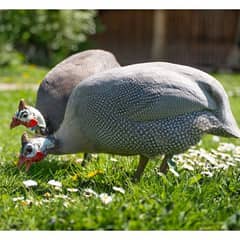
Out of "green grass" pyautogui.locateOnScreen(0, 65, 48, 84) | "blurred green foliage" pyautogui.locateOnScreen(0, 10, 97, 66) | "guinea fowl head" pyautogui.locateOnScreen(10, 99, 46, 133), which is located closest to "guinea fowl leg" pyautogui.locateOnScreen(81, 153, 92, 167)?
"guinea fowl head" pyautogui.locateOnScreen(10, 99, 46, 133)

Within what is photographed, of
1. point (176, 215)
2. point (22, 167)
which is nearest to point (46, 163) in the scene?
point (22, 167)

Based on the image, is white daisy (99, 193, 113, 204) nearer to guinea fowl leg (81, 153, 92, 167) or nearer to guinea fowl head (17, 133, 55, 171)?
guinea fowl head (17, 133, 55, 171)

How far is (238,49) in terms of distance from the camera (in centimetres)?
1619

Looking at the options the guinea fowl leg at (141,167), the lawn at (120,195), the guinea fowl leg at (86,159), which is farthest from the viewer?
the guinea fowl leg at (86,159)

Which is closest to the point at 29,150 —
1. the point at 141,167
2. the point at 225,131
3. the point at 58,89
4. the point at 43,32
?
the point at 58,89

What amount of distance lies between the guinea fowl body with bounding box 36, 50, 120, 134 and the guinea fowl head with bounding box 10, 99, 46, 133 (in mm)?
230

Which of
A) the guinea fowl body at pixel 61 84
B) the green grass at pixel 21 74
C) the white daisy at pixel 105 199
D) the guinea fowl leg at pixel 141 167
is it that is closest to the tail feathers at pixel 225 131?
the guinea fowl leg at pixel 141 167

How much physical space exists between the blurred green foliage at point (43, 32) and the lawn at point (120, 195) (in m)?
8.74

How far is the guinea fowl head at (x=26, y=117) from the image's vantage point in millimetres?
4316

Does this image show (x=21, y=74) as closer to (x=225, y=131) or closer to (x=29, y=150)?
(x=29, y=150)

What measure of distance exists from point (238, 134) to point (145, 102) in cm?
72

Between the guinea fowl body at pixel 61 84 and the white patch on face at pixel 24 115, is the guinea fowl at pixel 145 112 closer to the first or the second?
the white patch on face at pixel 24 115

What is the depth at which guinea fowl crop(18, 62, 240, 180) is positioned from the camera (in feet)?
13.0
